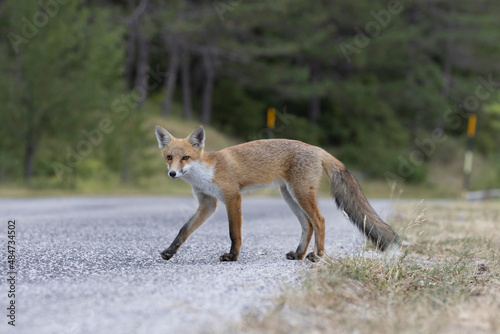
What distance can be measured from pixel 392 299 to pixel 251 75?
30398mm

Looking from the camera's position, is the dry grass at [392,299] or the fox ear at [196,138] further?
the fox ear at [196,138]

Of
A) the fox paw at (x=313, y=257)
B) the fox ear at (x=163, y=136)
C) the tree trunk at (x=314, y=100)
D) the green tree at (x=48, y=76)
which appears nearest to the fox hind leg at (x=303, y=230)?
the fox paw at (x=313, y=257)

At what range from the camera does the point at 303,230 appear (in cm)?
623

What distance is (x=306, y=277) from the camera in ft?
15.1

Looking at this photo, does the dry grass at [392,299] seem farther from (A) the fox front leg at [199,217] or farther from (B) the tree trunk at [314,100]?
(B) the tree trunk at [314,100]

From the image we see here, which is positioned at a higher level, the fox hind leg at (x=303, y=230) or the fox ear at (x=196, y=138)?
the fox ear at (x=196, y=138)

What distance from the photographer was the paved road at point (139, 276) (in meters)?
3.52

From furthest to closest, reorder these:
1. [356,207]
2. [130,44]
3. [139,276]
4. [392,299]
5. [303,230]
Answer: [130,44] → [303,230] → [356,207] → [139,276] → [392,299]

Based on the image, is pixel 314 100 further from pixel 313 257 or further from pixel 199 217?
pixel 313 257

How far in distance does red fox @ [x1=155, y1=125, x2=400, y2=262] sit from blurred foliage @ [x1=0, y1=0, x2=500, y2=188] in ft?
44.6

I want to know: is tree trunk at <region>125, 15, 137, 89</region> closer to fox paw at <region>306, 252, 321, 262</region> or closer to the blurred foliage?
the blurred foliage

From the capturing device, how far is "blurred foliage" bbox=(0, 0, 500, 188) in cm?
1838

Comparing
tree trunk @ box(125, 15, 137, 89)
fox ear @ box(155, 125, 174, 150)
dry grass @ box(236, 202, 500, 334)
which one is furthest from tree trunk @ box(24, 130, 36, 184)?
dry grass @ box(236, 202, 500, 334)

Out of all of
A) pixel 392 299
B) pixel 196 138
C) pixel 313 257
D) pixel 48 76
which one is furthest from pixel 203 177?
pixel 48 76
